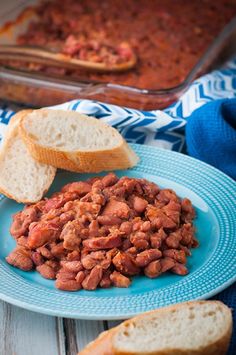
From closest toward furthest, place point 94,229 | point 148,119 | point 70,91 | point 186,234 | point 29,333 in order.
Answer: point 29,333
point 94,229
point 186,234
point 148,119
point 70,91

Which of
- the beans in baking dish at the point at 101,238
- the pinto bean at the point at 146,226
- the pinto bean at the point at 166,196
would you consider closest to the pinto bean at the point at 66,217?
the beans in baking dish at the point at 101,238

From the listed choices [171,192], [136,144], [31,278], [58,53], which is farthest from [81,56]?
[31,278]

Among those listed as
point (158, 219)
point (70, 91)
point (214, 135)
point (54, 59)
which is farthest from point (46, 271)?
point (54, 59)

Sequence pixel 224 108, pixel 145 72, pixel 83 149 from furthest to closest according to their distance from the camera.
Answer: pixel 145 72 < pixel 224 108 < pixel 83 149

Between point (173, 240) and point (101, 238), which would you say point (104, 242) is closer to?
point (101, 238)

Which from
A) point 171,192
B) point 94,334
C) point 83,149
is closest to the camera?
Answer: point 94,334

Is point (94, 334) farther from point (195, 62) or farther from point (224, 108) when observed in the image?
point (195, 62)

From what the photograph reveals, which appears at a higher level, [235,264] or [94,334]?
[235,264]

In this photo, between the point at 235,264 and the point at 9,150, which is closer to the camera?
the point at 235,264
